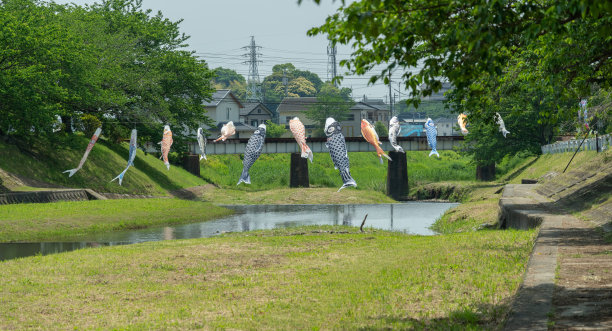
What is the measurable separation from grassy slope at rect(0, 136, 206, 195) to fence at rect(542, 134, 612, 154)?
94.4 ft

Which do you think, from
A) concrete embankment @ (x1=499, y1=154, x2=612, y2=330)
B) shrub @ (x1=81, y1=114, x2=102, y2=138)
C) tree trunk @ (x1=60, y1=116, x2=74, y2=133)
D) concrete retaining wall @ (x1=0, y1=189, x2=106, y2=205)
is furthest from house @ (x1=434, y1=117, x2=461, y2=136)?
concrete embankment @ (x1=499, y1=154, x2=612, y2=330)

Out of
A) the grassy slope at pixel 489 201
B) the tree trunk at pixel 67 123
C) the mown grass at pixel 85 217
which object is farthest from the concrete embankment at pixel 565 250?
the tree trunk at pixel 67 123

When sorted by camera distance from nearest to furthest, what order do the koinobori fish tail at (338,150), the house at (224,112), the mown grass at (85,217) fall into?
1. the mown grass at (85,217)
2. the koinobori fish tail at (338,150)
3. the house at (224,112)

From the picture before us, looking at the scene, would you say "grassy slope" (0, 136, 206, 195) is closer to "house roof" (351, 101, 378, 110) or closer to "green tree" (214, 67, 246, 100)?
"house roof" (351, 101, 378, 110)

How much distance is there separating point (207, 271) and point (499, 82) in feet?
29.3

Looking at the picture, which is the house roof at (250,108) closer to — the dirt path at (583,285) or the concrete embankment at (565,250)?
the concrete embankment at (565,250)

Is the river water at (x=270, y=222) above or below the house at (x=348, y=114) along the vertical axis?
below

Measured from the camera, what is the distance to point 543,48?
16.5 m

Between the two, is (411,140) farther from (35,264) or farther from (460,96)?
(460,96)

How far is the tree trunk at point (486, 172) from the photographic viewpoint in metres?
67.4

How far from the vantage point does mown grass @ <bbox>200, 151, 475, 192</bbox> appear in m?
69.3

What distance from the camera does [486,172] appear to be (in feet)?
223

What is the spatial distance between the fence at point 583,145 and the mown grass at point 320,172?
1021cm

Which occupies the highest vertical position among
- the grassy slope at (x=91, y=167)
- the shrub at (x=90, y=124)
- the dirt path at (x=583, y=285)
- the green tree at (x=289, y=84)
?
the green tree at (x=289, y=84)
